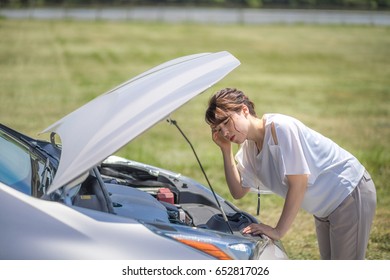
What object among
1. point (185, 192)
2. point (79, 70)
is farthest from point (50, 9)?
point (185, 192)

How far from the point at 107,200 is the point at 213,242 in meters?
0.60

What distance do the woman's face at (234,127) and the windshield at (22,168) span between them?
0.94 meters

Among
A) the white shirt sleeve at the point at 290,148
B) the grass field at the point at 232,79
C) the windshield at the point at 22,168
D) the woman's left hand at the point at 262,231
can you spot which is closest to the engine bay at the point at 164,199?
the woman's left hand at the point at 262,231

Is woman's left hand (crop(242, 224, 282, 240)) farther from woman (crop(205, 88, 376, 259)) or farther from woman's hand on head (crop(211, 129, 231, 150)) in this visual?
woman's hand on head (crop(211, 129, 231, 150))

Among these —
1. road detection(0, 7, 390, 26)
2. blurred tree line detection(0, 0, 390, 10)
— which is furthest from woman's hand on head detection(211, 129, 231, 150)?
blurred tree line detection(0, 0, 390, 10)

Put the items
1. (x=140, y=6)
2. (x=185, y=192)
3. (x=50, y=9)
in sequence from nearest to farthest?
1. (x=185, y=192)
2. (x=50, y=9)
3. (x=140, y=6)

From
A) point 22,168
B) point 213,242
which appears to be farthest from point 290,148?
point 22,168

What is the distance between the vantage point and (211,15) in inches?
1799

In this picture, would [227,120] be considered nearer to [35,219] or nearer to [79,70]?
[35,219]

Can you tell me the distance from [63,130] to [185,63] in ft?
2.73

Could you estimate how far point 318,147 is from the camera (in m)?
3.76

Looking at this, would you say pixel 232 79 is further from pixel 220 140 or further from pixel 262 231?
pixel 262 231

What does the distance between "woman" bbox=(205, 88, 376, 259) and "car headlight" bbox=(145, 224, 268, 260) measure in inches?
13.7
